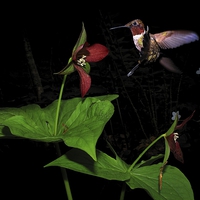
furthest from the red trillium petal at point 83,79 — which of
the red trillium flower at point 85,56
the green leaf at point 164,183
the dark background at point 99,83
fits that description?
the dark background at point 99,83

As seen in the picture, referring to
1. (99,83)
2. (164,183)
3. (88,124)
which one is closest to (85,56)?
(88,124)

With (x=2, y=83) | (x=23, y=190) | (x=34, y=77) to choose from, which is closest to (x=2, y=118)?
(x=23, y=190)

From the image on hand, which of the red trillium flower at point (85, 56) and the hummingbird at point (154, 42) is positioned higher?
the hummingbird at point (154, 42)

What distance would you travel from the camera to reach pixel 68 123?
2.69 feet

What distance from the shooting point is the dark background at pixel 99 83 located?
2.34 metres

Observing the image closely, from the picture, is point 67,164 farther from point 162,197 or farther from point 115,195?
point 115,195

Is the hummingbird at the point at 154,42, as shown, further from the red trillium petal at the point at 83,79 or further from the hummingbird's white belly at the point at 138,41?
the red trillium petal at the point at 83,79

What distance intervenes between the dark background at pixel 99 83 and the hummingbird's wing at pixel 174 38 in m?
1.31

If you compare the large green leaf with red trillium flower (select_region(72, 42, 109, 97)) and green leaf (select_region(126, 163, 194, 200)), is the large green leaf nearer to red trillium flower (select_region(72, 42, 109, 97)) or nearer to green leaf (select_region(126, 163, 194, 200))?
red trillium flower (select_region(72, 42, 109, 97))

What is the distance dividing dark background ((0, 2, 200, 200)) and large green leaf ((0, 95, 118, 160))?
1.15 meters

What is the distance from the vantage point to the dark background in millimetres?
2336

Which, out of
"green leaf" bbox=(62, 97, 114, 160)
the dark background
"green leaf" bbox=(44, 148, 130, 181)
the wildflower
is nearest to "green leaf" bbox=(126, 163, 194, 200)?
"green leaf" bbox=(44, 148, 130, 181)

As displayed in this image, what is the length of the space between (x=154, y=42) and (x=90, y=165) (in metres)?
0.37

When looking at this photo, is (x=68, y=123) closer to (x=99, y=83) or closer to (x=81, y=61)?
(x=81, y=61)
